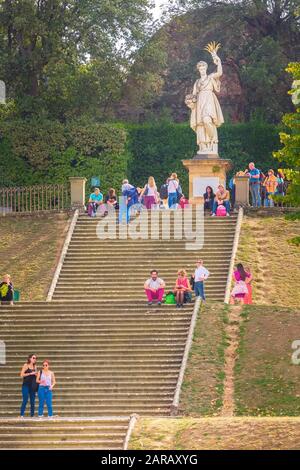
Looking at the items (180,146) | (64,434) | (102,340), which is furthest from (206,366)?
(180,146)

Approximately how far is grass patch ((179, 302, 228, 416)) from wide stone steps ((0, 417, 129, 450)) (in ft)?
9.60

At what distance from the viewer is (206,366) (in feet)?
146

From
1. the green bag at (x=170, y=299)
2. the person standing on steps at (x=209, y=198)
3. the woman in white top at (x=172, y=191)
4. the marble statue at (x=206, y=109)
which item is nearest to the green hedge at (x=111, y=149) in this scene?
the marble statue at (x=206, y=109)

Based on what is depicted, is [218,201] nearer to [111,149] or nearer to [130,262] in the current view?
[130,262]

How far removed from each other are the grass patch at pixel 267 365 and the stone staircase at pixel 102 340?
1.62 m

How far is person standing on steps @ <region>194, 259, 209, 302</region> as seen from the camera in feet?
159

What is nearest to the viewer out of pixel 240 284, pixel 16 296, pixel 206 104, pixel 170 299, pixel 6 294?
pixel 170 299

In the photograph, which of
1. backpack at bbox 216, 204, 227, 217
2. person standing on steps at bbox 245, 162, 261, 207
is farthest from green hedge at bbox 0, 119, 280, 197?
backpack at bbox 216, 204, 227, 217

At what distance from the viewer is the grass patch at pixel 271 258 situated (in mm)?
51875

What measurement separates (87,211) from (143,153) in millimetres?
12633

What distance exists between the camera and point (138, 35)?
70.4m

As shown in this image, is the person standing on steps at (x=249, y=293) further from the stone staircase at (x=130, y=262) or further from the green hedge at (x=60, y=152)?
the green hedge at (x=60, y=152)

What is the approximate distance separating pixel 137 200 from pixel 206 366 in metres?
13.9

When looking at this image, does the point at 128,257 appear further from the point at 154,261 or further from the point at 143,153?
the point at 143,153
